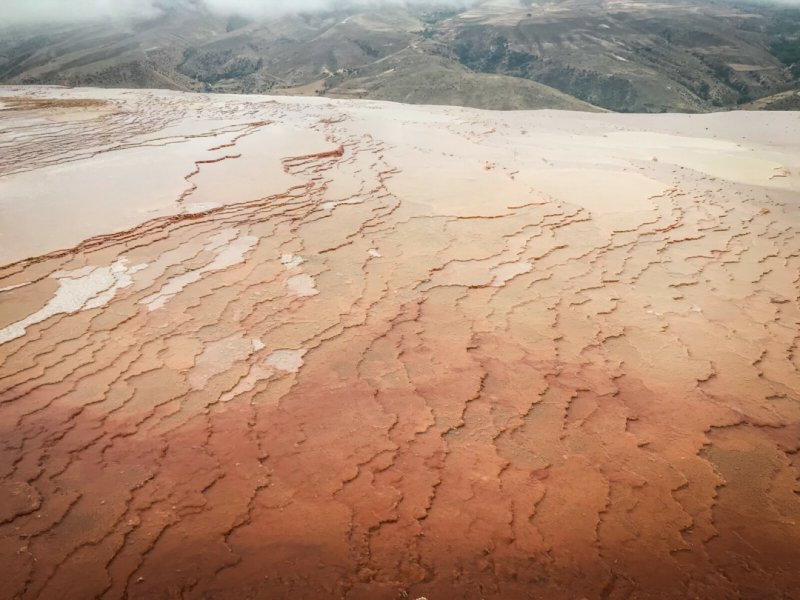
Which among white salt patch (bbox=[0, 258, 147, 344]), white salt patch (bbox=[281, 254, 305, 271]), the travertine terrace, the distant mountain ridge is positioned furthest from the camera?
the distant mountain ridge

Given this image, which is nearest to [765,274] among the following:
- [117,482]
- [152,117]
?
[117,482]

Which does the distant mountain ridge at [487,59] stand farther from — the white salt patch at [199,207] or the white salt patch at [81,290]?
the white salt patch at [81,290]

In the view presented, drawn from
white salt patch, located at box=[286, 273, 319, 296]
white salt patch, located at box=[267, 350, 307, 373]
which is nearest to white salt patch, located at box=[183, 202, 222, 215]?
white salt patch, located at box=[286, 273, 319, 296]

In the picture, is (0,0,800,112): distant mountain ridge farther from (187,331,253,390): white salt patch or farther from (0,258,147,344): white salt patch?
(187,331,253,390): white salt patch

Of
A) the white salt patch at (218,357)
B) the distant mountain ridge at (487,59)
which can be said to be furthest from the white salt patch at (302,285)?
the distant mountain ridge at (487,59)

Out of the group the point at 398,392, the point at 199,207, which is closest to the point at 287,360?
the point at 398,392
